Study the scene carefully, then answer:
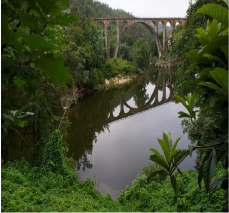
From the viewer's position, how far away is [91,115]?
48.9 ft

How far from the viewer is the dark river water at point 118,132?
348 inches

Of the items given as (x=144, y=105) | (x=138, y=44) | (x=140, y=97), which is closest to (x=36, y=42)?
(x=144, y=105)

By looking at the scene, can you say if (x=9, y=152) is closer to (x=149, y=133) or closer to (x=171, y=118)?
(x=149, y=133)

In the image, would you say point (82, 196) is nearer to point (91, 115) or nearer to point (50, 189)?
point (50, 189)

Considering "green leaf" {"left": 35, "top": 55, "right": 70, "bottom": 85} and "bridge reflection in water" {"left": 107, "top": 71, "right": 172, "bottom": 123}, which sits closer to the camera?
"green leaf" {"left": 35, "top": 55, "right": 70, "bottom": 85}

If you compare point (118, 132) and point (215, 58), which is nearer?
point (215, 58)

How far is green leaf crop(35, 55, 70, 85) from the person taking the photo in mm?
533

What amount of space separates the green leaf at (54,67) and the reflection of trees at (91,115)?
8826 millimetres

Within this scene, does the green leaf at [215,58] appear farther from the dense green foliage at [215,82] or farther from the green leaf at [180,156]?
the green leaf at [180,156]

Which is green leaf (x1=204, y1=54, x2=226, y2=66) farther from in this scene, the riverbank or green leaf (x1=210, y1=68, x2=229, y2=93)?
the riverbank

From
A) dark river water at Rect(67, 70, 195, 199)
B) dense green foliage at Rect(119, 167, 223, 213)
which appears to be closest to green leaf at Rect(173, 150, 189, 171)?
dense green foliage at Rect(119, 167, 223, 213)

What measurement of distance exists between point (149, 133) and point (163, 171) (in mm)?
10867

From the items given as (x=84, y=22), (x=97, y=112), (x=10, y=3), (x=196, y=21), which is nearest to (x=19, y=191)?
(x=10, y=3)

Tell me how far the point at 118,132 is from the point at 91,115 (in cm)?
270
